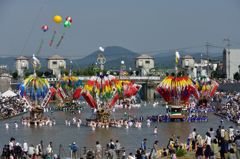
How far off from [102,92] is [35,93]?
1046cm

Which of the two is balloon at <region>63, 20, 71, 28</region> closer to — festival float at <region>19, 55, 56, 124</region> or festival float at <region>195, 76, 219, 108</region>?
festival float at <region>19, 55, 56, 124</region>

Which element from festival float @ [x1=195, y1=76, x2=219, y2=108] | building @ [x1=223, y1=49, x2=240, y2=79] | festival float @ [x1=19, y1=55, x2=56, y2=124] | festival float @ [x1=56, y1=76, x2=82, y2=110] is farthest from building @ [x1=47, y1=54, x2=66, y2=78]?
festival float @ [x1=19, y1=55, x2=56, y2=124]

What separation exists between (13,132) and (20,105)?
31.5 m

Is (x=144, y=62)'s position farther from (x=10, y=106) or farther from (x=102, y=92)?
(x=102, y=92)

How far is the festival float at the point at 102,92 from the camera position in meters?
54.0

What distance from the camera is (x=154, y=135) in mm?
47156

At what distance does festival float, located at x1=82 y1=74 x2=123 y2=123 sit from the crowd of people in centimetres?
1936

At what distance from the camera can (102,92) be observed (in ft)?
179

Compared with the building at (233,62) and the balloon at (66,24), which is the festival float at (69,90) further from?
the building at (233,62)

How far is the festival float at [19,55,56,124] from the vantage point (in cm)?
5859

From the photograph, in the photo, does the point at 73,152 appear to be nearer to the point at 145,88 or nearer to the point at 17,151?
the point at 17,151

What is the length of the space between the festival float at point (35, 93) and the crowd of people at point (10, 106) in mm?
10062

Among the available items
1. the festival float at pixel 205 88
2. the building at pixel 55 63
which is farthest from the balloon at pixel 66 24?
the building at pixel 55 63

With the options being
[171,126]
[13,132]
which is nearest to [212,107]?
[171,126]
